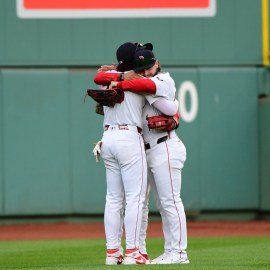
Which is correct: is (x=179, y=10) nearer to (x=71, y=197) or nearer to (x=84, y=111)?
(x=84, y=111)

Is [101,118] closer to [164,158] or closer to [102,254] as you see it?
[102,254]

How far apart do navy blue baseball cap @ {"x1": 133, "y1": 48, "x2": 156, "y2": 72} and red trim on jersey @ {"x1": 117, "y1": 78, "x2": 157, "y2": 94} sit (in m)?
0.13

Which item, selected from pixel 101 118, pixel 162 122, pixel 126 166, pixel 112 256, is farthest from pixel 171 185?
pixel 101 118

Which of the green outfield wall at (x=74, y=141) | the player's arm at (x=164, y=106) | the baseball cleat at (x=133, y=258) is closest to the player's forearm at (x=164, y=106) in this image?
the player's arm at (x=164, y=106)

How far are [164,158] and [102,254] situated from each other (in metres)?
2.15

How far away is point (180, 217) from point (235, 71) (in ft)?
23.8

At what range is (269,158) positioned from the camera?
14391 millimetres

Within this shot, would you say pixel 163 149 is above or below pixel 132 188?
above

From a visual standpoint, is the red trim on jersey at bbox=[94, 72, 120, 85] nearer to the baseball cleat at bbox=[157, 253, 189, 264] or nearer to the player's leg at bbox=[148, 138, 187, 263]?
the player's leg at bbox=[148, 138, 187, 263]

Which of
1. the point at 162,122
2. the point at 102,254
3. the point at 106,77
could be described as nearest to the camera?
the point at 162,122

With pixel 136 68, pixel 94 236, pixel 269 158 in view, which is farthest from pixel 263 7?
pixel 136 68

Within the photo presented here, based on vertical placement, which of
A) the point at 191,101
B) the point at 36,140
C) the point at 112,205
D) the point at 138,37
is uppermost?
the point at 138,37

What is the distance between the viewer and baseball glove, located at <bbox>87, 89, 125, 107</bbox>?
7414 millimetres

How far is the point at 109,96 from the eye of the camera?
24.4 ft
